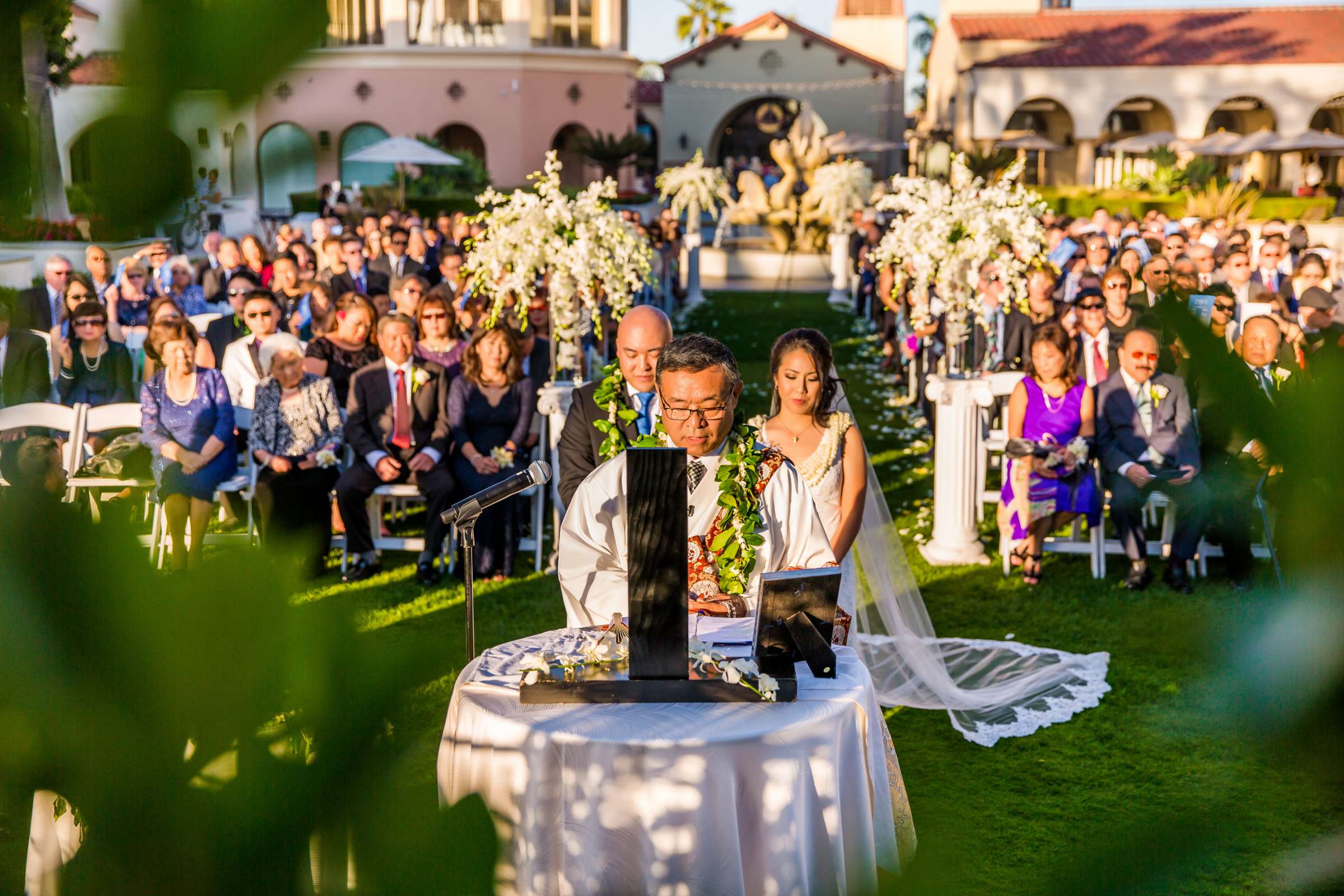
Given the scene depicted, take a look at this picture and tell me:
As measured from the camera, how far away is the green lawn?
0.54 metres

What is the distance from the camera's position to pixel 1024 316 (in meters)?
10.3

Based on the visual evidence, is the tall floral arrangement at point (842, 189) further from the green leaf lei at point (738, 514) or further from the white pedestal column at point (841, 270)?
the green leaf lei at point (738, 514)

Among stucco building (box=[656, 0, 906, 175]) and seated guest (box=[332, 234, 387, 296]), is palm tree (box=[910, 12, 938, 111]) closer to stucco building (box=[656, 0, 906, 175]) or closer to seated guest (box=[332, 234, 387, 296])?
stucco building (box=[656, 0, 906, 175])

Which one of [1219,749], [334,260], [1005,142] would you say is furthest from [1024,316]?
[1005,142]

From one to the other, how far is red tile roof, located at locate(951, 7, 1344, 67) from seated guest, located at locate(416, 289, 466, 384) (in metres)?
33.3

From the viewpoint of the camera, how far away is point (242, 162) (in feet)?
1.81

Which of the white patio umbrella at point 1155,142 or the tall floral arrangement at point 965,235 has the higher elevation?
the white patio umbrella at point 1155,142

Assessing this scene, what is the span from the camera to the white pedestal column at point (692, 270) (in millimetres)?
22953

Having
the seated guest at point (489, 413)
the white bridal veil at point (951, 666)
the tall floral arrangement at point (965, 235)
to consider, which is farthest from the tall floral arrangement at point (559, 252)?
the white bridal veil at point (951, 666)

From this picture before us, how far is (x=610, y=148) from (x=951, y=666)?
102 ft

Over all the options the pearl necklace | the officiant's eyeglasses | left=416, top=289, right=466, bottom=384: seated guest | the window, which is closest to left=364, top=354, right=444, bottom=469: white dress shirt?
left=416, top=289, right=466, bottom=384: seated guest

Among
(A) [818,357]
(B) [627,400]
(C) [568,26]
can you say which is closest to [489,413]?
(B) [627,400]

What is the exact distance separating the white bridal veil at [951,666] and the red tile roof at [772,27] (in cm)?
4434

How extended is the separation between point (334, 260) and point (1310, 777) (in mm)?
12341
